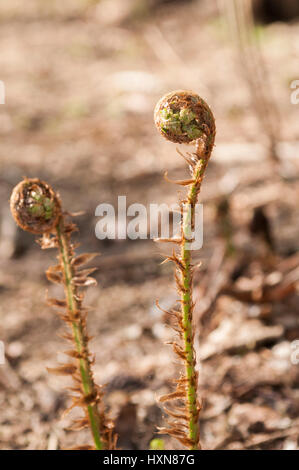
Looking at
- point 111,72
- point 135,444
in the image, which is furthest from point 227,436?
point 111,72

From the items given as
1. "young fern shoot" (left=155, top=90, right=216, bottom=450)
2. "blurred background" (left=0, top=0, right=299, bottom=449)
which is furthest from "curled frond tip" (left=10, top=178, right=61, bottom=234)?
"blurred background" (left=0, top=0, right=299, bottom=449)

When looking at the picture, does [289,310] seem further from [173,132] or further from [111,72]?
[111,72]

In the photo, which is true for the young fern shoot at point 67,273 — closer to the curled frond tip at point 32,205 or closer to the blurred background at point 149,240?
the curled frond tip at point 32,205

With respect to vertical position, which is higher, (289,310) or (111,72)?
(111,72)

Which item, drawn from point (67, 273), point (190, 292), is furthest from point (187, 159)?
point (67, 273)

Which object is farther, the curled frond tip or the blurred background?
the blurred background

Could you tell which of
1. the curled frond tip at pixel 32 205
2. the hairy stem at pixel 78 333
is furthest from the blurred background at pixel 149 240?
the curled frond tip at pixel 32 205

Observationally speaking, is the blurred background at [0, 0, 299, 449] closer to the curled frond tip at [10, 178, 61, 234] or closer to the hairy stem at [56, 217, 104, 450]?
the hairy stem at [56, 217, 104, 450]

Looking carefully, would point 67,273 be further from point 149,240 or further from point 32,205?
point 149,240
